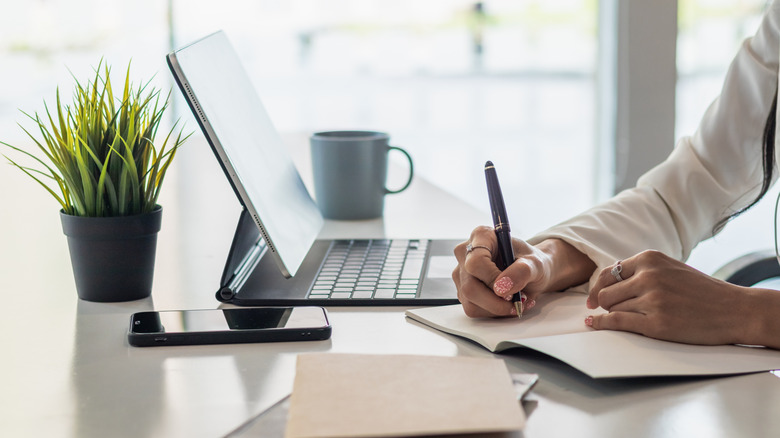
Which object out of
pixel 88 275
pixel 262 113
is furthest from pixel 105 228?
pixel 262 113

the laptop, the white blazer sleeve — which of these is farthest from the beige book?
the white blazer sleeve

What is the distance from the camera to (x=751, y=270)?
1.29 meters

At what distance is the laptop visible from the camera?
820 millimetres

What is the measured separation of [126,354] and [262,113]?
496 mm

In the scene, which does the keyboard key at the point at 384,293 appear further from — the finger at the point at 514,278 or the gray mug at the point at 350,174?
the gray mug at the point at 350,174

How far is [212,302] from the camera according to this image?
2.91 ft

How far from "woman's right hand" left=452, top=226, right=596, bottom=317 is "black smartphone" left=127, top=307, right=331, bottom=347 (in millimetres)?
141

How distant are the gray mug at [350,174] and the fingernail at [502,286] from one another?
592 mm

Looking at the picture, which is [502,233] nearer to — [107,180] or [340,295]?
[340,295]

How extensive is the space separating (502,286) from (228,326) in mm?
267

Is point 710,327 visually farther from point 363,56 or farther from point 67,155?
point 363,56

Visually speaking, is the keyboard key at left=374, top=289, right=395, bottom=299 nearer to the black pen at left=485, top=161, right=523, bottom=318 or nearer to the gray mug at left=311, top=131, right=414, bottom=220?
the black pen at left=485, top=161, right=523, bottom=318

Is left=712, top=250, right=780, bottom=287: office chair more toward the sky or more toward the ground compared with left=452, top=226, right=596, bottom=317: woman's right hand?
more toward the ground

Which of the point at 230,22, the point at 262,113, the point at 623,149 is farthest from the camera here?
the point at 230,22
